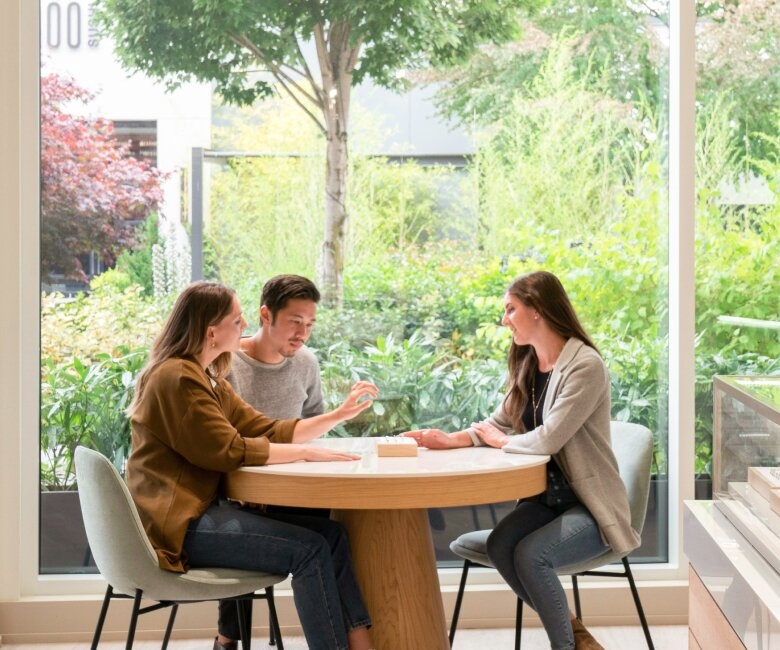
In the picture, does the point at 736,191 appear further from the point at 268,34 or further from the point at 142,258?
the point at 142,258

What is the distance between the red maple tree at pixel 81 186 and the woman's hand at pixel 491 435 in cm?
172

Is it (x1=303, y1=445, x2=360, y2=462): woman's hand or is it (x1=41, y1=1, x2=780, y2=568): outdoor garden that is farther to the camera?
(x1=41, y1=1, x2=780, y2=568): outdoor garden

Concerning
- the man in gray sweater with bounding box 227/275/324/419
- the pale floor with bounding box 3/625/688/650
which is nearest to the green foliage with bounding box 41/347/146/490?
the pale floor with bounding box 3/625/688/650

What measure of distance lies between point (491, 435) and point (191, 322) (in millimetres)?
1112

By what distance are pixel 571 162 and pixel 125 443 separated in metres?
2.23

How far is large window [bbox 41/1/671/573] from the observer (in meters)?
4.32

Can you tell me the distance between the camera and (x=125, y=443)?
433 centimetres

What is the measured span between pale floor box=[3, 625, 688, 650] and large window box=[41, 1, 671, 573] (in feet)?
1.14

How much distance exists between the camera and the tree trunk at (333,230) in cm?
437

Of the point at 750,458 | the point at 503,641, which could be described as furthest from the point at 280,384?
the point at 750,458

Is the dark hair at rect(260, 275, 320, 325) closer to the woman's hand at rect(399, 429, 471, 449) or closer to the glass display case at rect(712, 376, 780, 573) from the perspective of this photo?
the woman's hand at rect(399, 429, 471, 449)

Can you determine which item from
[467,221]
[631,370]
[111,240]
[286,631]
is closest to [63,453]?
[111,240]

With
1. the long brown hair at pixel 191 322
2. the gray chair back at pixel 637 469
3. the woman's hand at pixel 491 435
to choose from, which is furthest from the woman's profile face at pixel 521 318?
the long brown hair at pixel 191 322

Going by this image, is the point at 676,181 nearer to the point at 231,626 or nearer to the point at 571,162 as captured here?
the point at 571,162
